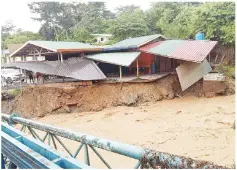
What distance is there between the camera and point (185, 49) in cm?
1588

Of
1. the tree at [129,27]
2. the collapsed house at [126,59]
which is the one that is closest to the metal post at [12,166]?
the collapsed house at [126,59]

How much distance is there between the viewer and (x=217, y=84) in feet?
52.9

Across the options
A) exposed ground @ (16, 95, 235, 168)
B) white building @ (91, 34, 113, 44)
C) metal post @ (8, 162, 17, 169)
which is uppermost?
white building @ (91, 34, 113, 44)

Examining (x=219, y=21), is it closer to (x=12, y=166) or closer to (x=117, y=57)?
(x=117, y=57)

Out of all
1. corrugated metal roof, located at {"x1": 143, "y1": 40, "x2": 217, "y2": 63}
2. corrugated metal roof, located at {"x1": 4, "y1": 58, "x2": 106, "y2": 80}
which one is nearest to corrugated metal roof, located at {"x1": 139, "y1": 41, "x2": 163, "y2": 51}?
corrugated metal roof, located at {"x1": 143, "y1": 40, "x2": 217, "y2": 63}

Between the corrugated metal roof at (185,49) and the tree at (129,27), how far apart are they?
7545 millimetres

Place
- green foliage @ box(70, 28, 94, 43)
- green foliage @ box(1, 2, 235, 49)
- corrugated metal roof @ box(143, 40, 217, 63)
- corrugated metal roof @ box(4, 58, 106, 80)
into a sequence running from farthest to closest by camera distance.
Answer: green foliage @ box(70, 28, 94, 43), green foliage @ box(1, 2, 235, 49), corrugated metal roof @ box(4, 58, 106, 80), corrugated metal roof @ box(143, 40, 217, 63)

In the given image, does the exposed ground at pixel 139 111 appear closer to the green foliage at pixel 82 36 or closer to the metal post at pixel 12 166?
the metal post at pixel 12 166

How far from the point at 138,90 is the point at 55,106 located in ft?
15.7

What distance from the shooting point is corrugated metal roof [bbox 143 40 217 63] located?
14.8 metres

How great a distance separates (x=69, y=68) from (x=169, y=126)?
683 centimetres

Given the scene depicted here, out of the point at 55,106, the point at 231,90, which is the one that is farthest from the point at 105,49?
the point at 231,90

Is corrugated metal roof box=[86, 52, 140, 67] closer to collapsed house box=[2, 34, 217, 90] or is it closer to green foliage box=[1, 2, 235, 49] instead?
collapsed house box=[2, 34, 217, 90]

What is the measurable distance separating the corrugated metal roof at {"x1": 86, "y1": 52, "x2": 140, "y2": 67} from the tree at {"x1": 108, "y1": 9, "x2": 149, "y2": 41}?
709 centimetres
